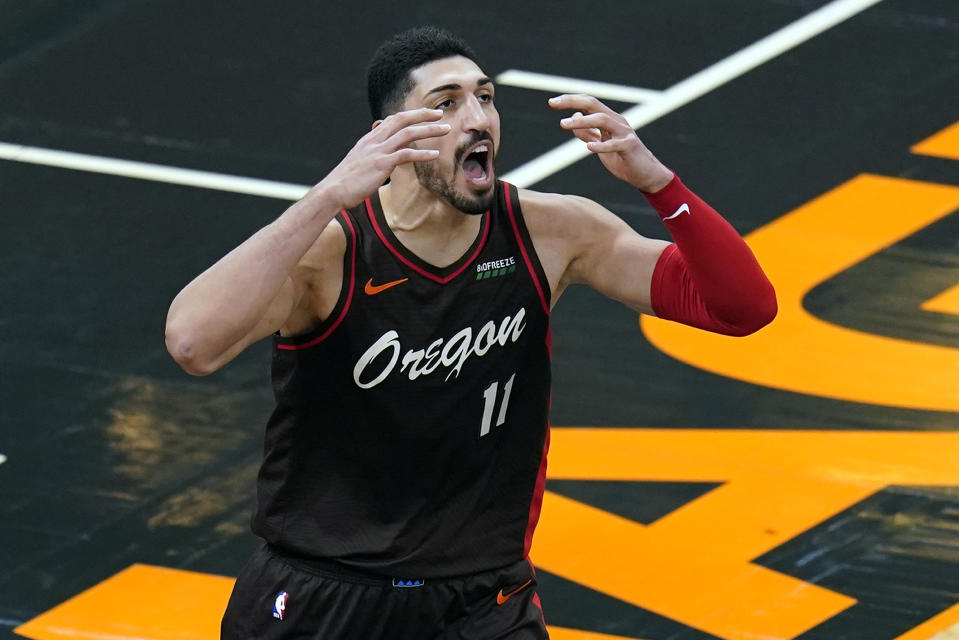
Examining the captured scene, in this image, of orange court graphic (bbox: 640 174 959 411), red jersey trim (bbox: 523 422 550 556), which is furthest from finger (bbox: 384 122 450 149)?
orange court graphic (bbox: 640 174 959 411)

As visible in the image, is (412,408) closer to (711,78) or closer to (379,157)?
(379,157)

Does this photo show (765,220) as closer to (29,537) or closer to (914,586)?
(914,586)

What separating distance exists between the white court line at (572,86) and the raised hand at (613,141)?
5793 millimetres

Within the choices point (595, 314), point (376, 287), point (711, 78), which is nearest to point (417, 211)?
point (376, 287)

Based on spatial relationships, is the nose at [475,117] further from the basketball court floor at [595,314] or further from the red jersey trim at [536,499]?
the basketball court floor at [595,314]

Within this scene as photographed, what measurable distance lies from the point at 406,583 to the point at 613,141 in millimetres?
1311

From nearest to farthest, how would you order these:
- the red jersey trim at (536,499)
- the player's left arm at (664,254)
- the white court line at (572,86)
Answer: the player's left arm at (664,254), the red jersey trim at (536,499), the white court line at (572,86)

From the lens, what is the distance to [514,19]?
12.6 meters

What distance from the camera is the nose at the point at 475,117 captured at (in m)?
5.86

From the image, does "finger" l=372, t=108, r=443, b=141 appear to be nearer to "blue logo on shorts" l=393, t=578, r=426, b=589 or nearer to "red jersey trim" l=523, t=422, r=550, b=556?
"red jersey trim" l=523, t=422, r=550, b=556

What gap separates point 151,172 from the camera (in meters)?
11.1

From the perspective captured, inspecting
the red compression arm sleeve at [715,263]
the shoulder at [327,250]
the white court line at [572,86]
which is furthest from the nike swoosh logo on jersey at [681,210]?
the white court line at [572,86]

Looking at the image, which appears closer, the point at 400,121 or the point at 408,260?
the point at 400,121

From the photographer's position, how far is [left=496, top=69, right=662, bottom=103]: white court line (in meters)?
11.7
